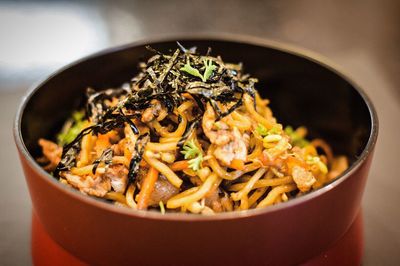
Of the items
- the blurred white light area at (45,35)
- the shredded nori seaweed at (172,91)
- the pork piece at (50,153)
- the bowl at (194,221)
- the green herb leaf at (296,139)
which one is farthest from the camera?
the blurred white light area at (45,35)

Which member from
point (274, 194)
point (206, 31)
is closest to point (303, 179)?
point (274, 194)

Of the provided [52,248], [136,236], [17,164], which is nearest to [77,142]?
[52,248]

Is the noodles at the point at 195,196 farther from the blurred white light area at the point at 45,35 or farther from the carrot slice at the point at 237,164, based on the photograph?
the blurred white light area at the point at 45,35

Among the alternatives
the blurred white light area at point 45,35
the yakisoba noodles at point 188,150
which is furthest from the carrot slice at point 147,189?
the blurred white light area at point 45,35

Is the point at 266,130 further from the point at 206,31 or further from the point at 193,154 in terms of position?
the point at 206,31

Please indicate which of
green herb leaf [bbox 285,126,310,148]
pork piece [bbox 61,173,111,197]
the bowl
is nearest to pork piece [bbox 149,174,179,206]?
pork piece [bbox 61,173,111,197]

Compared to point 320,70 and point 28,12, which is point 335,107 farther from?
point 28,12
